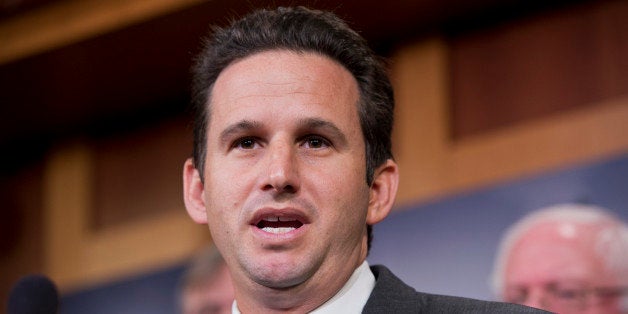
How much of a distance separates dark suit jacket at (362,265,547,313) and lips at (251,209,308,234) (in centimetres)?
17

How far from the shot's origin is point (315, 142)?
202 cm

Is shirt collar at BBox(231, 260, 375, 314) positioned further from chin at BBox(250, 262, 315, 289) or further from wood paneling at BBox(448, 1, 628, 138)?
wood paneling at BBox(448, 1, 628, 138)

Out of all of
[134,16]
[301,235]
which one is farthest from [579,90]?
[301,235]

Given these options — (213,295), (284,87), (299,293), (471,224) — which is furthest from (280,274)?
(213,295)

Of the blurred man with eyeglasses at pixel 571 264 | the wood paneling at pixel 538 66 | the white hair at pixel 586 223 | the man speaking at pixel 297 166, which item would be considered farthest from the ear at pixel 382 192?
the wood paneling at pixel 538 66

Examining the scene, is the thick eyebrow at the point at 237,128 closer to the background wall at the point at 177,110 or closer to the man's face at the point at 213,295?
the background wall at the point at 177,110

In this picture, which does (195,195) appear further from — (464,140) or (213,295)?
(213,295)

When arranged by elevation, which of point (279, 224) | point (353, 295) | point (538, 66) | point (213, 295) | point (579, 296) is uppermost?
point (538, 66)

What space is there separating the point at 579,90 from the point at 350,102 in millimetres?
1694

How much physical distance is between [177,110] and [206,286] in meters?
0.77

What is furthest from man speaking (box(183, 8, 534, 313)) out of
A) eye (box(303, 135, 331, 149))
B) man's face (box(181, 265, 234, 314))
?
man's face (box(181, 265, 234, 314))

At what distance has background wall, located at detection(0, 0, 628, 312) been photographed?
367cm

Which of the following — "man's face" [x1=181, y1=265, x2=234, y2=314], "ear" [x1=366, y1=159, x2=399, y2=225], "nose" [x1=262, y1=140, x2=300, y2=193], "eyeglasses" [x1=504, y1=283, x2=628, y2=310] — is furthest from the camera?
"man's face" [x1=181, y1=265, x2=234, y2=314]

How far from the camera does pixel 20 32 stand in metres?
4.40
